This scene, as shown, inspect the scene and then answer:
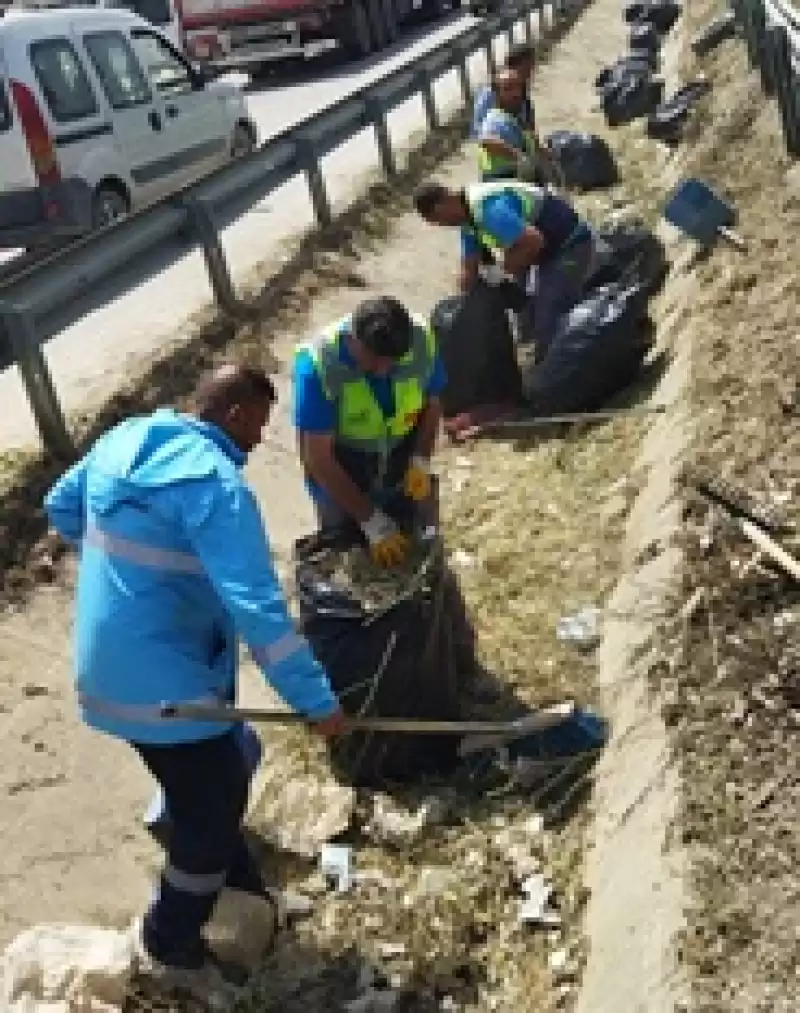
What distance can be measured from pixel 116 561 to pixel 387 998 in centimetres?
149

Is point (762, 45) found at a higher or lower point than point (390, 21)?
higher

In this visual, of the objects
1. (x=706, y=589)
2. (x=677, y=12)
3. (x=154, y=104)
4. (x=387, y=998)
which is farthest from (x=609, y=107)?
(x=387, y=998)

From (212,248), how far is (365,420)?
15.1 ft

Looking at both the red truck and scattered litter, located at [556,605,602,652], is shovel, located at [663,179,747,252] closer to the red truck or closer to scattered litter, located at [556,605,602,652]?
scattered litter, located at [556,605,602,652]

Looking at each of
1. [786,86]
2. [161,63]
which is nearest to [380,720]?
[786,86]

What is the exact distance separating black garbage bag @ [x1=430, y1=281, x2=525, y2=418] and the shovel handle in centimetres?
329

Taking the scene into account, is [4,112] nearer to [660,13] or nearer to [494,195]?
[494,195]

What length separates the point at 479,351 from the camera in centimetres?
810

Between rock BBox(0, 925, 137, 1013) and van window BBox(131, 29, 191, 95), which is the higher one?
van window BBox(131, 29, 191, 95)

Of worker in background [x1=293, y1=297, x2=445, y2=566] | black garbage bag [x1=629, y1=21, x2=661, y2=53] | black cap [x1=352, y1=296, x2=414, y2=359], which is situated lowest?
black garbage bag [x1=629, y1=21, x2=661, y2=53]

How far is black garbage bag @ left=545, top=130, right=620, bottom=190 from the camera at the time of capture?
12.7 m

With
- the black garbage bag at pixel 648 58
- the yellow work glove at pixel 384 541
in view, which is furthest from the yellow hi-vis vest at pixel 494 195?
the black garbage bag at pixel 648 58

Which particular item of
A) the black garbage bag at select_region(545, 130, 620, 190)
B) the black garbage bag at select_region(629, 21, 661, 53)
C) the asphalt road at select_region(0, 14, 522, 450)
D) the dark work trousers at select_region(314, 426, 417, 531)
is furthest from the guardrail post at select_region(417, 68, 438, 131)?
the dark work trousers at select_region(314, 426, 417, 531)

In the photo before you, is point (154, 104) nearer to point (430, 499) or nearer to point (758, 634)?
point (430, 499)
